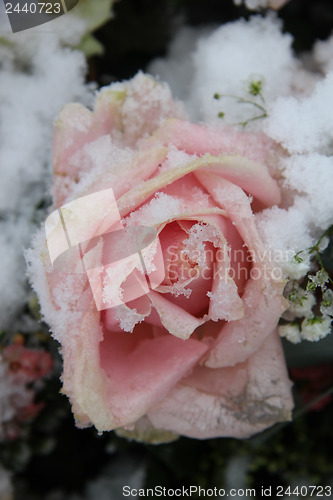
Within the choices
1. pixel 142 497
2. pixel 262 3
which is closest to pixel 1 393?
pixel 142 497

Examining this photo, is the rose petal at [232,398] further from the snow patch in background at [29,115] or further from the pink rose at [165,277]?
the snow patch in background at [29,115]

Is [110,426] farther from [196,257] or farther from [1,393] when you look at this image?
[1,393]

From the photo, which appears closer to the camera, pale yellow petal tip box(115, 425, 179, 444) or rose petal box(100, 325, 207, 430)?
rose petal box(100, 325, 207, 430)

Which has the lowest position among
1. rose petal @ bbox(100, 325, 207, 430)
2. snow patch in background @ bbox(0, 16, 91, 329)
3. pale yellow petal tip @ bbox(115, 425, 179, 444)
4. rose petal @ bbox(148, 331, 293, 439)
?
pale yellow petal tip @ bbox(115, 425, 179, 444)

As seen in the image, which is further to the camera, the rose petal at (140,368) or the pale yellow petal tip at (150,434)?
the pale yellow petal tip at (150,434)

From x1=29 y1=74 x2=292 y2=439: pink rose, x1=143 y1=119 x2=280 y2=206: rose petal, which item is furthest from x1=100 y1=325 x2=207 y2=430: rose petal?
x1=143 y1=119 x2=280 y2=206: rose petal

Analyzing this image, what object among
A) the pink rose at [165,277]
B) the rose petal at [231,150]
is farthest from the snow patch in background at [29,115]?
the rose petal at [231,150]

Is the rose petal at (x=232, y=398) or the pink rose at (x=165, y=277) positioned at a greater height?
the pink rose at (x=165, y=277)

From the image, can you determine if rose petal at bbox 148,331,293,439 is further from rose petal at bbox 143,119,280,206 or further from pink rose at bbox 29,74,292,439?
rose petal at bbox 143,119,280,206

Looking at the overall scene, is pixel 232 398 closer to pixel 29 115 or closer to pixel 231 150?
pixel 231 150
